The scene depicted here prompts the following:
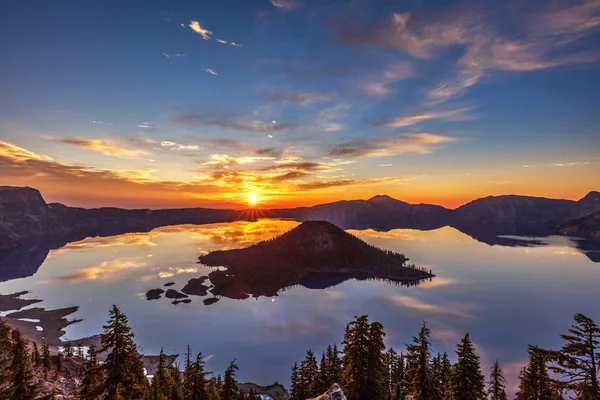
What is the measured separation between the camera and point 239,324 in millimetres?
169500

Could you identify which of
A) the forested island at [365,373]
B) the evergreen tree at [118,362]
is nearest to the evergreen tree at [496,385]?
the forested island at [365,373]

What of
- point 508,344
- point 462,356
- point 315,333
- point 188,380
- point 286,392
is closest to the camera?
point 462,356

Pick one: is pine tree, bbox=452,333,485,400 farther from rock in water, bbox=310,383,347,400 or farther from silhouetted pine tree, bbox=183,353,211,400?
silhouetted pine tree, bbox=183,353,211,400

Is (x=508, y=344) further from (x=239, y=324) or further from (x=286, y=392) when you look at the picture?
(x=239, y=324)

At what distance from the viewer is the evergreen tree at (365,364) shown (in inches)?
1357

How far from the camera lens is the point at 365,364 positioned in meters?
35.2

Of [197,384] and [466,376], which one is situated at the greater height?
[466,376]

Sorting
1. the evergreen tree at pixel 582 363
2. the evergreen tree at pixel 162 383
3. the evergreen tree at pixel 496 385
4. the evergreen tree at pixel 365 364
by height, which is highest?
the evergreen tree at pixel 582 363

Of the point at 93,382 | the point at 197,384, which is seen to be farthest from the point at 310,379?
the point at 93,382

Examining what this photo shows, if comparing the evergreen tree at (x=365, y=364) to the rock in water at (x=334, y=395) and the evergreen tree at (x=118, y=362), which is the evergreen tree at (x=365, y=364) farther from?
the evergreen tree at (x=118, y=362)

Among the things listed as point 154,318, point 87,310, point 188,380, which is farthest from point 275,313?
point 188,380

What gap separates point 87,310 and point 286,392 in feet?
463

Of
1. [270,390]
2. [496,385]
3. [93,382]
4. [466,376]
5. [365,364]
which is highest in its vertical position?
[466,376]

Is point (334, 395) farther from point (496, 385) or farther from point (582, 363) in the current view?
point (496, 385)
